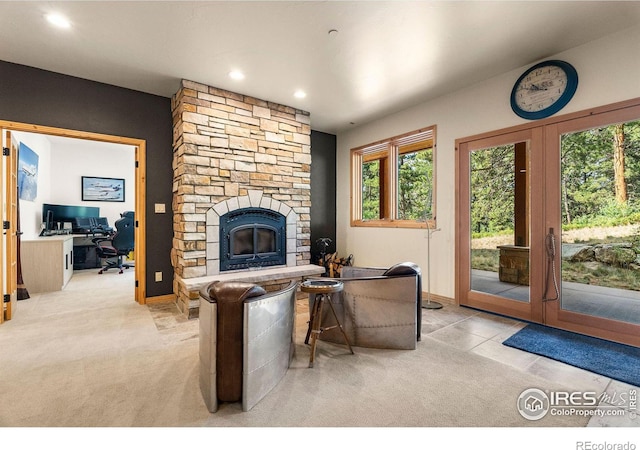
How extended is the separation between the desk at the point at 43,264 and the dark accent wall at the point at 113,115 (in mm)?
1877

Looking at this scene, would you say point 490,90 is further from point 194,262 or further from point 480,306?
point 194,262

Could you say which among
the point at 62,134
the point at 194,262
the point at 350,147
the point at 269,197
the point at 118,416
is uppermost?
the point at 350,147

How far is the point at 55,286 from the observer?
4523 millimetres

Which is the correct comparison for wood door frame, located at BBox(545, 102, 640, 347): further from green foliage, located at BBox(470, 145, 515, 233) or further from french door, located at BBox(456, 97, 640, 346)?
green foliage, located at BBox(470, 145, 515, 233)

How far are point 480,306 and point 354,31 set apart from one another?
326cm

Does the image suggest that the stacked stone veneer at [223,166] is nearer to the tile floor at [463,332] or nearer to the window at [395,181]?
the tile floor at [463,332]

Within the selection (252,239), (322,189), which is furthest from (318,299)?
(322,189)

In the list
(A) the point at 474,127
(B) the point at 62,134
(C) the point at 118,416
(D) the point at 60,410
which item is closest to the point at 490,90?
(A) the point at 474,127

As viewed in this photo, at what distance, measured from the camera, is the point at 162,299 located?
3.95m

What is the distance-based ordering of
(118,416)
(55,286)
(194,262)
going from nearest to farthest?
1. (118,416)
2. (194,262)
3. (55,286)

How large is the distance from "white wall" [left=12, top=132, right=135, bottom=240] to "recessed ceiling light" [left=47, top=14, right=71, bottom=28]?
Answer: 3981mm

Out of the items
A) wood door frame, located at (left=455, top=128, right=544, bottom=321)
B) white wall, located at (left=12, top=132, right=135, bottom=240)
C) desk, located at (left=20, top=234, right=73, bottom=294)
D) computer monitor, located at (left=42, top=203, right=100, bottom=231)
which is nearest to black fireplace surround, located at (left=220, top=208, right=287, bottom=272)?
wood door frame, located at (left=455, top=128, right=544, bottom=321)

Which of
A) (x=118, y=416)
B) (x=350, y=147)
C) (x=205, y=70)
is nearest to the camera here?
(x=118, y=416)

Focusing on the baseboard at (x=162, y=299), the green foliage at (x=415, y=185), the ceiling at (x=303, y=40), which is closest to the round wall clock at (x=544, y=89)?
the ceiling at (x=303, y=40)
